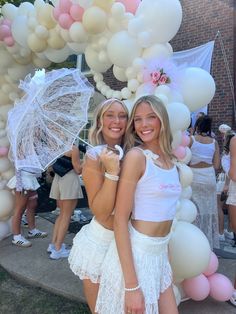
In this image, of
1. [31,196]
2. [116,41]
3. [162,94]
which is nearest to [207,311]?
[162,94]

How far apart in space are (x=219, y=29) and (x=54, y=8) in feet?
16.8

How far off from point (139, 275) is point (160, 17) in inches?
79.9

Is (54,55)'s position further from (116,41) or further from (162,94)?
(162,94)

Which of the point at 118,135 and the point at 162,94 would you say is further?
the point at 162,94

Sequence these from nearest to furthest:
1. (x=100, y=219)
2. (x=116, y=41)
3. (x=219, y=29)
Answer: (x=100, y=219), (x=116, y=41), (x=219, y=29)

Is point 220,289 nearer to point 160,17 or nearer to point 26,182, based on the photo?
point 160,17

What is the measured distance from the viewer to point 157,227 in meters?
1.97

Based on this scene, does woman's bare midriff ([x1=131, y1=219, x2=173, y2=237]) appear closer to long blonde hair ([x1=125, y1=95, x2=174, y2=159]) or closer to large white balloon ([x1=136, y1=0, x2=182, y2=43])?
long blonde hair ([x1=125, y1=95, x2=174, y2=159])

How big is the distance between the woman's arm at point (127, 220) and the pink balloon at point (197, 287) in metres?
1.45

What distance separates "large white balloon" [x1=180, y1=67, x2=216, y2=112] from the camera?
3.04 m

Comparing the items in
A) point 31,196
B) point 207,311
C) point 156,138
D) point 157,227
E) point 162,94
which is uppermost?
point 162,94

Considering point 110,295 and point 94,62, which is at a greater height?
point 94,62

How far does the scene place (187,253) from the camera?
2.89 metres

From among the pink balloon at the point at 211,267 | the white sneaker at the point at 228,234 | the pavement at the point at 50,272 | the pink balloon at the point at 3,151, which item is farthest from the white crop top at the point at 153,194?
the white sneaker at the point at 228,234
